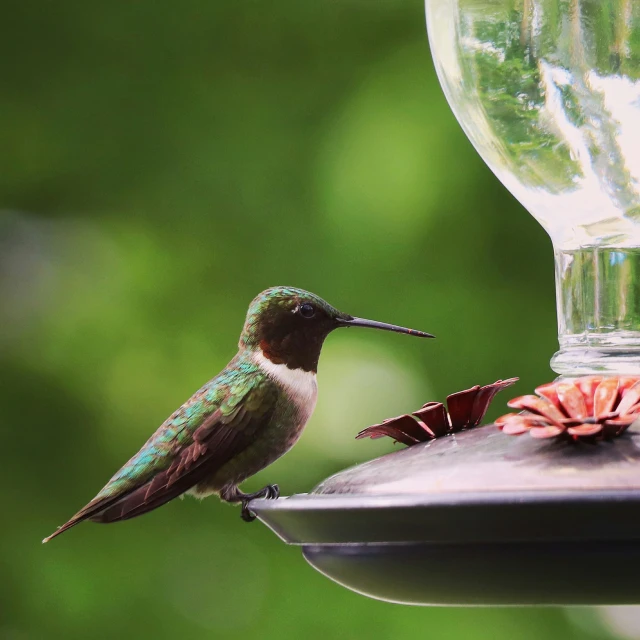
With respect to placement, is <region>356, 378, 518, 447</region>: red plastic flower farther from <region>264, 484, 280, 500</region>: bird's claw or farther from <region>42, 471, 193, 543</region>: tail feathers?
<region>42, 471, 193, 543</region>: tail feathers

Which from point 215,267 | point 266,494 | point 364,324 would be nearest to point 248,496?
point 266,494

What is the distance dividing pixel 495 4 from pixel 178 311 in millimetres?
3008

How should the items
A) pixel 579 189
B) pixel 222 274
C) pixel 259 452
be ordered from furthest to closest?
pixel 222 274, pixel 259 452, pixel 579 189

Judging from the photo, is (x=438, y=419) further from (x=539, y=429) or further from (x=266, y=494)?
(x=266, y=494)

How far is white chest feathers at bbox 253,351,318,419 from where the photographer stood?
228 centimetres

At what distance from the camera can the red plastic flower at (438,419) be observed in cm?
158

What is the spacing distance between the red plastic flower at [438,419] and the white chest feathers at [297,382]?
669 mm

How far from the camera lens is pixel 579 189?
1.73 m

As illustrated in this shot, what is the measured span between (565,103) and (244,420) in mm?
868

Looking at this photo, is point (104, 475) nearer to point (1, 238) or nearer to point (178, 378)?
point (178, 378)

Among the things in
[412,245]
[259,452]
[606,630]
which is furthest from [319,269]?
[259,452]

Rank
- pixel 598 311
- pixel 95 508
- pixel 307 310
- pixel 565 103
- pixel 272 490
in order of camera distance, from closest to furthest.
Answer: pixel 598 311
pixel 565 103
pixel 272 490
pixel 95 508
pixel 307 310

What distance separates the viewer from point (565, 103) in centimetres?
172

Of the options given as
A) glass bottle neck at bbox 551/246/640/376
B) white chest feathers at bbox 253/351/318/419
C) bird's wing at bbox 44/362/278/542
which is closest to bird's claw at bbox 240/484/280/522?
bird's wing at bbox 44/362/278/542
